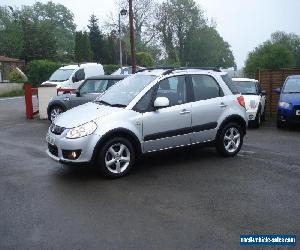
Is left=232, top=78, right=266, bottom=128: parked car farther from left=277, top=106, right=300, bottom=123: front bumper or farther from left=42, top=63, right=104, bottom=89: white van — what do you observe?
left=42, top=63, right=104, bottom=89: white van

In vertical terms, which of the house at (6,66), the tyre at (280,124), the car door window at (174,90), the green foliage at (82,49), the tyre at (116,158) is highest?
the green foliage at (82,49)

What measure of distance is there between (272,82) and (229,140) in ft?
28.2

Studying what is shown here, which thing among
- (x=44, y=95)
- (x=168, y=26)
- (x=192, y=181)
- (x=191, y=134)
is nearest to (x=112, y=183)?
(x=192, y=181)

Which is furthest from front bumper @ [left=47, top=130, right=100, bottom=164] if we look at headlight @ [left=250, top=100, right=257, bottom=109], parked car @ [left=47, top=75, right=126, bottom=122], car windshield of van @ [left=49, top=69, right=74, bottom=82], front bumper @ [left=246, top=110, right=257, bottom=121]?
car windshield of van @ [left=49, top=69, right=74, bottom=82]

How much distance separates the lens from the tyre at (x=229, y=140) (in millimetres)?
8164

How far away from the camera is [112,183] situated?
667cm

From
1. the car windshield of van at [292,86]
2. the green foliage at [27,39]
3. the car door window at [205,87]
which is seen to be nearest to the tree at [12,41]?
the green foliage at [27,39]

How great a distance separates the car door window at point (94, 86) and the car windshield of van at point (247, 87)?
4.50 meters

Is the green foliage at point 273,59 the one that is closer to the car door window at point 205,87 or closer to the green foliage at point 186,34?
the green foliage at point 186,34

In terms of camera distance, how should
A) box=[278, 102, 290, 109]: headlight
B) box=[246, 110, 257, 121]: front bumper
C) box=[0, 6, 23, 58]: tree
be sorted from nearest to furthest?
box=[278, 102, 290, 109]: headlight
box=[246, 110, 257, 121]: front bumper
box=[0, 6, 23, 58]: tree

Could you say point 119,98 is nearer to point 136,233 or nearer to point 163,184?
point 163,184

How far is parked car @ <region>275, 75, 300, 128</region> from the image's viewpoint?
11.9 metres

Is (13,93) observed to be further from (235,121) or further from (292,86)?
(235,121)

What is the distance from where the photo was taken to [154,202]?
18.9ft
